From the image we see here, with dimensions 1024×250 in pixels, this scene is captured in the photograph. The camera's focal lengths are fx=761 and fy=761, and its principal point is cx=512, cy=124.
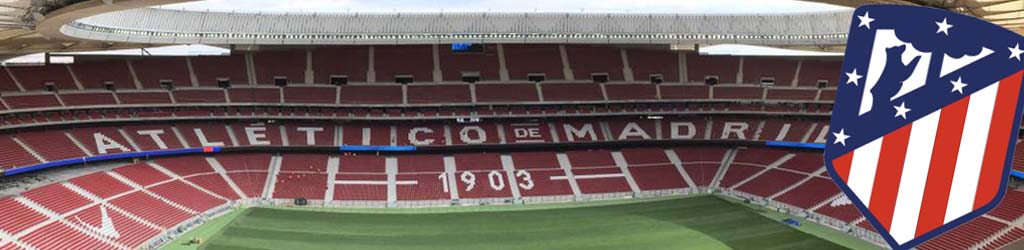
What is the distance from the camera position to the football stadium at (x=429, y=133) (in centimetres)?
2866

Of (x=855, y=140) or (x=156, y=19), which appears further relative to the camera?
(x=156, y=19)

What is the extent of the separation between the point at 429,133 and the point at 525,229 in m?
13.2

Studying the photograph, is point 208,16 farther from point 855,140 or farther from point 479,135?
point 855,140

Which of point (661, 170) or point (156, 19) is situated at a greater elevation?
point (156, 19)

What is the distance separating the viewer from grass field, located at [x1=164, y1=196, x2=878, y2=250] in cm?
2720

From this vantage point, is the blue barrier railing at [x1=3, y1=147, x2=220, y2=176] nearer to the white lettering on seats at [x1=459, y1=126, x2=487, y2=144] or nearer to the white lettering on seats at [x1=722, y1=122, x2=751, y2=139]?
the white lettering on seats at [x1=459, y1=126, x2=487, y2=144]

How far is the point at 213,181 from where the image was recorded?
117 ft

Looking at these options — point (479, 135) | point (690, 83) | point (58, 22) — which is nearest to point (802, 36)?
point (690, 83)

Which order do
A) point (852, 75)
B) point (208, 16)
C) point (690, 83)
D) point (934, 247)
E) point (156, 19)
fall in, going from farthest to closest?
point (690, 83)
point (208, 16)
point (156, 19)
point (934, 247)
point (852, 75)

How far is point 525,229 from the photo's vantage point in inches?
1175

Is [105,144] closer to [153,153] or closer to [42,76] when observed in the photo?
[153,153]

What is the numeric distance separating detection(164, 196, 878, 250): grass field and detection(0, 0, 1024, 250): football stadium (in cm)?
17

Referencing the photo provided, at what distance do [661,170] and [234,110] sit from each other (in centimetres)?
2277

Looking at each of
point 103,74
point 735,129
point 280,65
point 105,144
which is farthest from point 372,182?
point 735,129
